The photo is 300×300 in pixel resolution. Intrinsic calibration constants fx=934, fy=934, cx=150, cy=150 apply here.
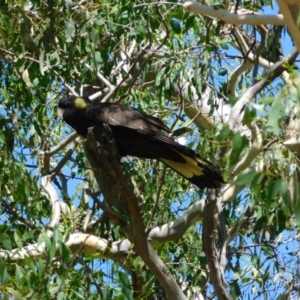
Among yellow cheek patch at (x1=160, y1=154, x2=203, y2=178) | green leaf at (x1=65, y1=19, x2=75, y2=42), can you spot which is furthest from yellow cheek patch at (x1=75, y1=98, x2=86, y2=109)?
yellow cheek patch at (x1=160, y1=154, x2=203, y2=178)

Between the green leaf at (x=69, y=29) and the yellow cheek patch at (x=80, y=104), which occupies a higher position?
the green leaf at (x=69, y=29)

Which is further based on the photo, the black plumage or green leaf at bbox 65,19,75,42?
green leaf at bbox 65,19,75,42

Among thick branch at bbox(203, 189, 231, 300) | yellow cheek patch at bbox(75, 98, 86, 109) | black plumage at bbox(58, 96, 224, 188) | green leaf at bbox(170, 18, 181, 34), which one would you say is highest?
green leaf at bbox(170, 18, 181, 34)

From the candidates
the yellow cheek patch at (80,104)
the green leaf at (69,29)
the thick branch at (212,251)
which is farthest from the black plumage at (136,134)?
the green leaf at (69,29)

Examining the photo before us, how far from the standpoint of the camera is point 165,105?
267 inches

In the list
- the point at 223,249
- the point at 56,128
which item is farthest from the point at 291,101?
the point at 56,128

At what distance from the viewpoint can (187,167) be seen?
17.3 ft

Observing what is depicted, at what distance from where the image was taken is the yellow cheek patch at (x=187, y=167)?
5.14 metres

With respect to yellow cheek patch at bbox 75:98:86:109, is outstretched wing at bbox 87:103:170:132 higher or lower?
lower

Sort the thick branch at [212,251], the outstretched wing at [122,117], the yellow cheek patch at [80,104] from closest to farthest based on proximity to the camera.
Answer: the thick branch at [212,251], the outstretched wing at [122,117], the yellow cheek patch at [80,104]

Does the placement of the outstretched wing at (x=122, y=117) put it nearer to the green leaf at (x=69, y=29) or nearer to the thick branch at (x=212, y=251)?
the green leaf at (x=69, y=29)

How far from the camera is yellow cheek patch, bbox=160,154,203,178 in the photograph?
5.14 metres

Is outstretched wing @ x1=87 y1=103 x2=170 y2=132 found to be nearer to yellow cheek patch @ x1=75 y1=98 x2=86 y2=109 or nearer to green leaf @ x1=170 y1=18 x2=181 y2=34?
yellow cheek patch @ x1=75 y1=98 x2=86 y2=109

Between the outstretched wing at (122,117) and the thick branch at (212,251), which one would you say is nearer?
the thick branch at (212,251)
